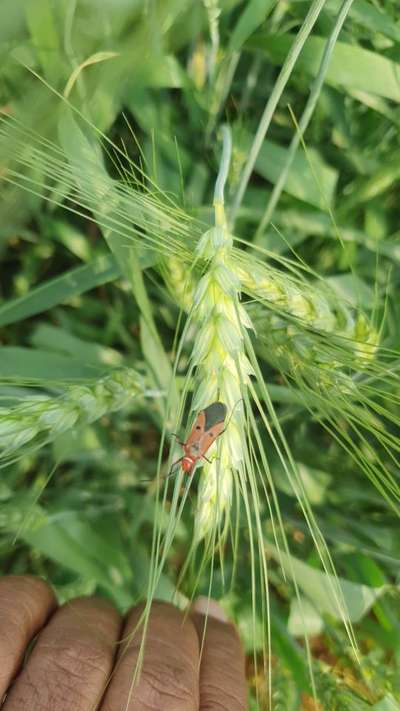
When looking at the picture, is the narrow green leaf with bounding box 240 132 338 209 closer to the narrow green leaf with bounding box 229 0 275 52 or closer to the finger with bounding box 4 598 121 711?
the narrow green leaf with bounding box 229 0 275 52

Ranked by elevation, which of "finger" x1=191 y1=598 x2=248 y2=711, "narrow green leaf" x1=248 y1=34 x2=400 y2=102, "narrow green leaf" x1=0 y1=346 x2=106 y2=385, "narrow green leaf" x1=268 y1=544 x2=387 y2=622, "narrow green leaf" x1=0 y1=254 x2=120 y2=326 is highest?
"narrow green leaf" x1=248 y1=34 x2=400 y2=102

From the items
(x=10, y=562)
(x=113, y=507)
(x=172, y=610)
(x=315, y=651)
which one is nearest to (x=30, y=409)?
(x=172, y=610)

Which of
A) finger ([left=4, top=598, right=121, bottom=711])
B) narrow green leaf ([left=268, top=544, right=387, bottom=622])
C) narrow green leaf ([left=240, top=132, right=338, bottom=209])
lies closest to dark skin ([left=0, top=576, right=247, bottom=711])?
finger ([left=4, top=598, right=121, bottom=711])

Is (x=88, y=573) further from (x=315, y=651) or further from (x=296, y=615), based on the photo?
(x=315, y=651)

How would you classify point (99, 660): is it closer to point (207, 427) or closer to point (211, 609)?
point (211, 609)

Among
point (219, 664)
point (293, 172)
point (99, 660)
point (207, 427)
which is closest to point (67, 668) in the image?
point (99, 660)

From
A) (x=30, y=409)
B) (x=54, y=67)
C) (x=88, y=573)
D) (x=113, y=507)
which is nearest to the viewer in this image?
(x=30, y=409)

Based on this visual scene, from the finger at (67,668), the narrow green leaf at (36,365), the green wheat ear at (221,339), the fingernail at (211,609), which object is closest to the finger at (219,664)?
the fingernail at (211,609)
